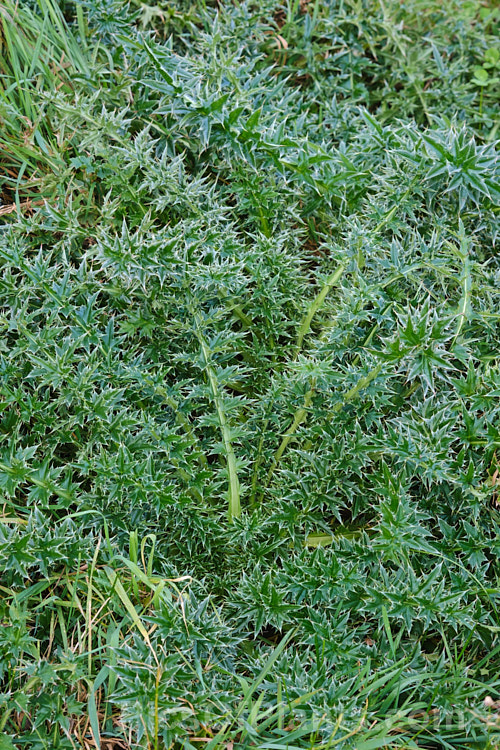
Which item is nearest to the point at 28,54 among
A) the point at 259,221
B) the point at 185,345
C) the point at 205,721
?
the point at 259,221

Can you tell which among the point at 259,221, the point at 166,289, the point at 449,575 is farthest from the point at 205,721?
the point at 259,221

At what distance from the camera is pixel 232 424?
8.44ft

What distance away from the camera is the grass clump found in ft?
6.72

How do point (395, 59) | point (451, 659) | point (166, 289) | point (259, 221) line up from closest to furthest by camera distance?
point (451, 659) → point (166, 289) → point (259, 221) → point (395, 59)

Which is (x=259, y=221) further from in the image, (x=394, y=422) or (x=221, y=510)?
(x=221, y=510)

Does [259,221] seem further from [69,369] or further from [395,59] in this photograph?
[395,59]

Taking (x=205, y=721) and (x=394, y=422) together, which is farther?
(x=394, y=422)

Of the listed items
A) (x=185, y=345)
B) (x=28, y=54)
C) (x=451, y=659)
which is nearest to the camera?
(x=451, y=659)

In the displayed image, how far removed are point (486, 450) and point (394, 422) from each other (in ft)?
1.11

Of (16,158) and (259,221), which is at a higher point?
(16,158)

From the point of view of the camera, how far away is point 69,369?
7.52 feet

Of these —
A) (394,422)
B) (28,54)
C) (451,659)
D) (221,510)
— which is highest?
(28,54)

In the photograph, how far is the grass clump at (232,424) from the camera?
2.05 m

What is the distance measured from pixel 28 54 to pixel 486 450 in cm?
263
